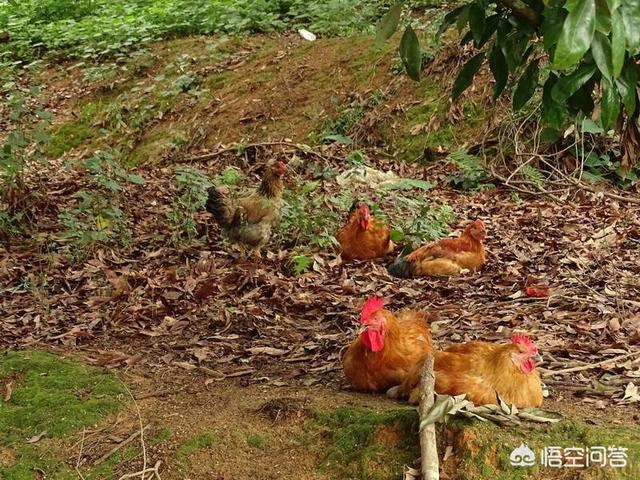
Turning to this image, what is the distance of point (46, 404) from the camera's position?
13.1 feet

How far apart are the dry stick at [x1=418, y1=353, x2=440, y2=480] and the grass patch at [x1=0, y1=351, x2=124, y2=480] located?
1544 mm

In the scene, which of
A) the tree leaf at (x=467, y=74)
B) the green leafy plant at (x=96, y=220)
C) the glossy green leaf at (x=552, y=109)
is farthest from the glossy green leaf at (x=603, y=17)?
the green leafy plant at (x=96, y=220)

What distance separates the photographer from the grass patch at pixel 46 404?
3.51 meters

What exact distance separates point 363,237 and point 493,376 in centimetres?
359

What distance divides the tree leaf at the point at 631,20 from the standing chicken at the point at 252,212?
512 centimetres

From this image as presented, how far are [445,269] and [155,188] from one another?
380 cm

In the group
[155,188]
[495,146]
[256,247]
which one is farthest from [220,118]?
[256,247]

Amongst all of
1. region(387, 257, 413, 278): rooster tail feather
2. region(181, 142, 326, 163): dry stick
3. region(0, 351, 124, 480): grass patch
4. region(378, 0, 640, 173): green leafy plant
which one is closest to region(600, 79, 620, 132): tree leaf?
region(378, 0, 640, 173): green leafy plant

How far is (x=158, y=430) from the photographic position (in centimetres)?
365

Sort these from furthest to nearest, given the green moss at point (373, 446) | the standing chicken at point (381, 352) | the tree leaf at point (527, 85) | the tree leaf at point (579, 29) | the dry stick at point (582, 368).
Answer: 1. the dry stick at point (582, 368)
2. the standing chicken at point (381, 352)
3. the green moss at point (373, 446)
4. the tree leaf at point (527, 85)
5. the tree leaf at point (579, 29)

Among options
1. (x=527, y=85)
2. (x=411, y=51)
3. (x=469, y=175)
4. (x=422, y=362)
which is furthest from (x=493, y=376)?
(x=469, y=175)

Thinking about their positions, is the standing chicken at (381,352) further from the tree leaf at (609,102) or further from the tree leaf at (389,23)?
the tree leaf at (609,102)

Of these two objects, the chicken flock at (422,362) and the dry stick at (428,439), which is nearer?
the dry stick at (428,439)

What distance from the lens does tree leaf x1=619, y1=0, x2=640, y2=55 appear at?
1.94 metres
